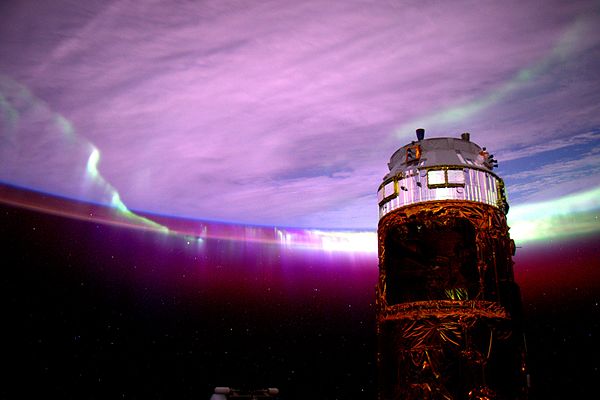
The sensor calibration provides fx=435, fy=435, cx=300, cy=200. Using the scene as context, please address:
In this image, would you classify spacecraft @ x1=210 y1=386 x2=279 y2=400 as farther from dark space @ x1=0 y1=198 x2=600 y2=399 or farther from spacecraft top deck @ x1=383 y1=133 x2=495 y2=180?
dark space @ x1=0 y1=198 x2=600 y2=399

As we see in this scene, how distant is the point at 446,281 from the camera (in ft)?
28.0

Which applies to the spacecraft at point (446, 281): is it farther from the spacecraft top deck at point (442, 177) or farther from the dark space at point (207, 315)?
the dark space at point (207, 315)

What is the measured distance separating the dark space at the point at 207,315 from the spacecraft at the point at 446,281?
4.10 meters

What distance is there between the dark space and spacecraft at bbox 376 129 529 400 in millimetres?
4101

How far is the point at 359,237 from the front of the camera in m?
15.5

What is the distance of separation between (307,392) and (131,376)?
506 cm

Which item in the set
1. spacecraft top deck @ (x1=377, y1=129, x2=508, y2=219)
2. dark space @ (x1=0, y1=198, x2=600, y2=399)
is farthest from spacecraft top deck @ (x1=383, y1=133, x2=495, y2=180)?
dark space @ (x1=0, y1=198, x2=600, y2=399)

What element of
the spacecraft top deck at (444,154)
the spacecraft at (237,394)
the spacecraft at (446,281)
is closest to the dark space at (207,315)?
the spacecraft at (446,281)

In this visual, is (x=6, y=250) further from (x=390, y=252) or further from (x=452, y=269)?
(x=452, y=269)

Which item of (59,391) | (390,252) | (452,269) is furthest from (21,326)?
(452,269)

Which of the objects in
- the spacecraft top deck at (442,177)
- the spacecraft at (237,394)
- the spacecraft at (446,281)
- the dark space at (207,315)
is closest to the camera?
the spacecraft at (446,281)

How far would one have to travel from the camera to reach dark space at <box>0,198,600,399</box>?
11320 mm

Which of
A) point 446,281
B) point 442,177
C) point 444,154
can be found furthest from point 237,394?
point 444,154

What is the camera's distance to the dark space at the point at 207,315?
37.1ft
